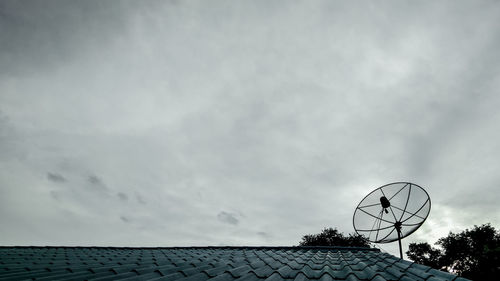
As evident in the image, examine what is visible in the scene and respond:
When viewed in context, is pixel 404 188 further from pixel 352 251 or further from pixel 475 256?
pixel 475 256

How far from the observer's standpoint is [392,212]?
8.60 meters

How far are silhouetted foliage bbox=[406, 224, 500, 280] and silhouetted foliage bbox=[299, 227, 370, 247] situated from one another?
10303mm

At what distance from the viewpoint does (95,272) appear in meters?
4.34

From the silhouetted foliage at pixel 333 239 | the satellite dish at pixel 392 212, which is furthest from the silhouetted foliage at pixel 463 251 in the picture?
the satellite dish at pixel 392 212

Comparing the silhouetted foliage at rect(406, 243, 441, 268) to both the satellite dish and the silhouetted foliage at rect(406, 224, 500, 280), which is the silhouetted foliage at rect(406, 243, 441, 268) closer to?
the silhouetted foliage at rect(406, 224, 500, 280)

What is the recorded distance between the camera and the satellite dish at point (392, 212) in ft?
25.8

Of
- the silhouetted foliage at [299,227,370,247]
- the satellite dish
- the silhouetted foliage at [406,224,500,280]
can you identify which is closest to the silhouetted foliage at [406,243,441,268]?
the silhouetted foliage at [406,224,500,280]

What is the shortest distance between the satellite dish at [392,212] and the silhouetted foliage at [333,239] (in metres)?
21.5

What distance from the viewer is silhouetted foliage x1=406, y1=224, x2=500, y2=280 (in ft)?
95.0

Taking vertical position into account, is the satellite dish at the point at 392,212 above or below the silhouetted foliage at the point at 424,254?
below

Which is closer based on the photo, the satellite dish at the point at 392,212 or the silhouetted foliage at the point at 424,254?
the satellite dish at the point at 392,212

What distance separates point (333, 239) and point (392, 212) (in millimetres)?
23692

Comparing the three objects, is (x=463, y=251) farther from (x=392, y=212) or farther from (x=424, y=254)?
(x=392, y=212)

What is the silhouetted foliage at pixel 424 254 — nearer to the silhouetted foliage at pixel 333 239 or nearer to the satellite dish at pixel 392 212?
the silhouetted foliage at pixel 333 239
